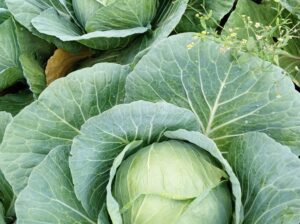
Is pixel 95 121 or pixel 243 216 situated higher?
pixel 95 121

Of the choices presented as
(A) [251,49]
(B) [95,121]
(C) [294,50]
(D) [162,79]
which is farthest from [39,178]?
(C) [294,50]

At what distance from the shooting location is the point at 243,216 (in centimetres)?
127

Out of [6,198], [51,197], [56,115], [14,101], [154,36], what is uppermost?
[154,36]

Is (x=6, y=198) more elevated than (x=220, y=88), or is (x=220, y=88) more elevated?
(x=220, y=88)

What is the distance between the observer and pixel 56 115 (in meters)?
1.41

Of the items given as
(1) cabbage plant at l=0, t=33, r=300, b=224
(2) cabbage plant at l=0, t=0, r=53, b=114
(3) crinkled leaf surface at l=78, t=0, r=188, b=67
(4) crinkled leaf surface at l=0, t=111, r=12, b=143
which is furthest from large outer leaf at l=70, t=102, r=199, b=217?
(2) cabbage plant at l=0, t=0, r=53, b=114

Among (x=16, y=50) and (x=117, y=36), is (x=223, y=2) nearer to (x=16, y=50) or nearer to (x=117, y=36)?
(x=117, y=36)

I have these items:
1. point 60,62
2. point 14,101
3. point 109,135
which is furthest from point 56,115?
point 14,101

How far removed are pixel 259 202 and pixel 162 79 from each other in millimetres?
397

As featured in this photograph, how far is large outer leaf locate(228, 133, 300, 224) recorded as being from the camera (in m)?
1.19

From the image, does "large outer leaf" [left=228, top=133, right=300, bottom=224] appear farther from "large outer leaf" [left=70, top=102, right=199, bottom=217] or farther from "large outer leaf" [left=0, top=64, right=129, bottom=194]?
"large outer leaf" [left=0, top=64, right=129, bottom=194]

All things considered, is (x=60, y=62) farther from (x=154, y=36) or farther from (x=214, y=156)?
(x=214, y=156)

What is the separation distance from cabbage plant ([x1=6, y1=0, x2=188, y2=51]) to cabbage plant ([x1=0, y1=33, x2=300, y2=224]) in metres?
0.20

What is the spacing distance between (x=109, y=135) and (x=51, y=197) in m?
0.23
